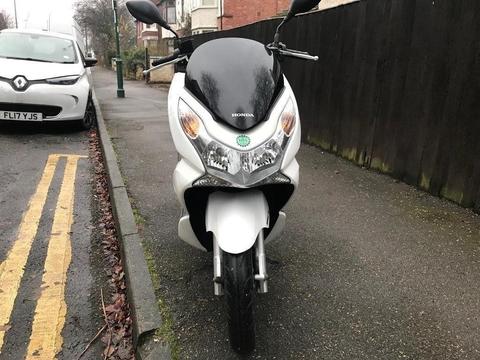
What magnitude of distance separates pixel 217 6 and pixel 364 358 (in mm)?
28126

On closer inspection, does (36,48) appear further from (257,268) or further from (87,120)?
(257,268)

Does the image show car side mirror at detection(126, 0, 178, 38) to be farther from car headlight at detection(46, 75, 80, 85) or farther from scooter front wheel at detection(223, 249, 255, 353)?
car headlight at detection(46, 75, 80, 85)

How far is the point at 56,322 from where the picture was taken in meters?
2.84

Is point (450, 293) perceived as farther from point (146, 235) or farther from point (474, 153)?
point (146, 235)

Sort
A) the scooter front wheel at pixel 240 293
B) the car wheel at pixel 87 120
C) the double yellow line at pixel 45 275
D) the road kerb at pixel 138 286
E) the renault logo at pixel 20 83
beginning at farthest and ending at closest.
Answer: the car wheel at pixel 87 120 < the renault logo at pixel 20 83 < the double yellow line at pixel 45 275 < the road kerb at pixel 138 286 < the scooter front wheel at pixel 240 293

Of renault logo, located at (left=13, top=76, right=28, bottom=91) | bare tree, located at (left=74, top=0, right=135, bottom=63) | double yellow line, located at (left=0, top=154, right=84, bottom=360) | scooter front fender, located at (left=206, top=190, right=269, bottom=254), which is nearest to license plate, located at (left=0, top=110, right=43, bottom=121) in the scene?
renault logo, located at (left=13, top=76, right=28, bottom=91)

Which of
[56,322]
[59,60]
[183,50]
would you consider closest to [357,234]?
[183,50]

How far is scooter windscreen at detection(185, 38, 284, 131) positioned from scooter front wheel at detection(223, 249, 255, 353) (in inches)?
25.5

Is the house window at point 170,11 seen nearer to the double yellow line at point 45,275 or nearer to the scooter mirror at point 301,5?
the double yellow line at point 45,275

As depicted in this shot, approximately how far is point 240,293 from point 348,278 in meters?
1.29

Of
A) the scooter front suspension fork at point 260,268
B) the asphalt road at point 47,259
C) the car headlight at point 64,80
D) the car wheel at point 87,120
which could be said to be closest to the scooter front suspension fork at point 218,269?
the scooter front suspension fork at point 260,268

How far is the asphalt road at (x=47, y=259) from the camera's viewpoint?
2707 millimetres

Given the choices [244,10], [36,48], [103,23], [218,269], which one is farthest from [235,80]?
[103,23]

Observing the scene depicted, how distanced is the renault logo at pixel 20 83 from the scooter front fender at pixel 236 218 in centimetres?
604
